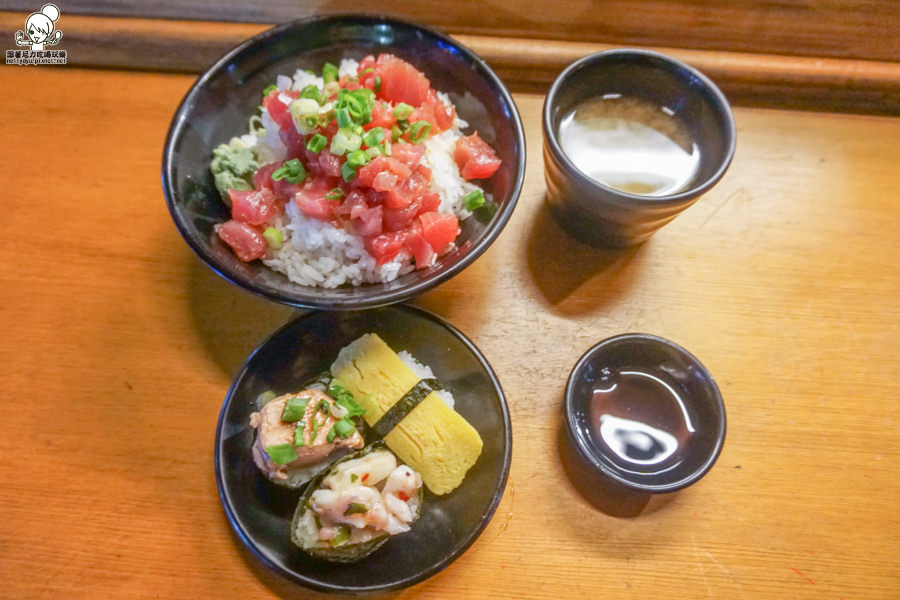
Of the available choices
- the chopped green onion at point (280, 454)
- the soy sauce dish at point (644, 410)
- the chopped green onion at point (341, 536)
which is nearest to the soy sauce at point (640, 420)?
the soy sauce dish at point (644, 410)

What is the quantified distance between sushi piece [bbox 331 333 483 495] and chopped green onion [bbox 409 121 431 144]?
630 millimetres

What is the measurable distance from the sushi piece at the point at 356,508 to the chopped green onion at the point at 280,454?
13cm

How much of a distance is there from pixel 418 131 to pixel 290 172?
414mm

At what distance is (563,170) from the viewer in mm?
1693

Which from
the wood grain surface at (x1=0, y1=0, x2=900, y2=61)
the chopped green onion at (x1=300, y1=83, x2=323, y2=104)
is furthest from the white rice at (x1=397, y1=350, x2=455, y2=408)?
the wood grain surface at (x1=0, y1=0, x2=900, y2=61)

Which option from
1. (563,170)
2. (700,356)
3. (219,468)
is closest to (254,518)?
(219,468)

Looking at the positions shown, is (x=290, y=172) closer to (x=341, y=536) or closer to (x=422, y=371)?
(x=422, y=371)

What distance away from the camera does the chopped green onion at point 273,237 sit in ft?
5.66

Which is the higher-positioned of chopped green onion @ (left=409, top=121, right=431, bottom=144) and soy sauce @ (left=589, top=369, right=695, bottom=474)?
chopped green onion @ (left=409, top=121, right=431, bottom=144)

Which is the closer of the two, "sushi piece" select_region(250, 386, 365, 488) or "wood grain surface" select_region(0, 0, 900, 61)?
"sushi piece" select_region(250, 386, 365, 488)

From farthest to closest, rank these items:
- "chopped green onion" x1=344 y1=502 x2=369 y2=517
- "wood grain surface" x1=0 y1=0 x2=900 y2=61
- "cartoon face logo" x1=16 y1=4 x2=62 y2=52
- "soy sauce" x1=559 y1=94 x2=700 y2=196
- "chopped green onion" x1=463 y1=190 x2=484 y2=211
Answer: "cartoon face logo" x1=16 y1=4 x2=62 y2=52 < "wood grain surface" x1=0 y1=0 x2=900 y2=61 < "soy sauce" x1=559 y1=94 x2=700 y2=196 < "chopped green onion" x1=463 y1=190 x2=484 y2=211 < "chopped green onion" x1=344 y1=502 x2=369 y2=517

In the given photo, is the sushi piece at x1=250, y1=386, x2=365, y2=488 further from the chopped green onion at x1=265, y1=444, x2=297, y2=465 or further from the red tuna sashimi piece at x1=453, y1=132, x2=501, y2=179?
the red tuna sashimi piece at x1=453, y1=132, x2=501, y2=179

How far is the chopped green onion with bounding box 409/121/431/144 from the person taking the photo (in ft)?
5.84

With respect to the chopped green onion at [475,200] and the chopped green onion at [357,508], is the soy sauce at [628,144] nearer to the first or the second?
the chopped green onion at [475,200]
